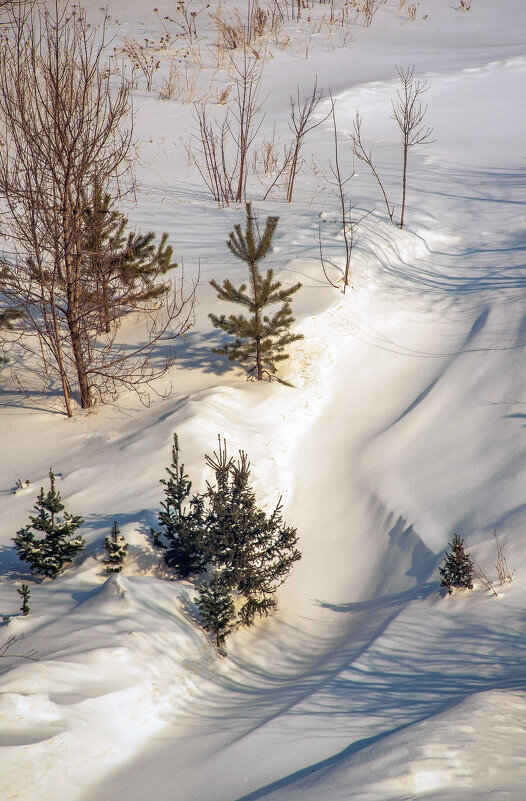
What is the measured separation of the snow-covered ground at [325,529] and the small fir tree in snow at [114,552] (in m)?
0.13

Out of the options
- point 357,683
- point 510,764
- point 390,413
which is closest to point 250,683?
point 357,683

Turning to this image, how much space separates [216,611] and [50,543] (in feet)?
6.03

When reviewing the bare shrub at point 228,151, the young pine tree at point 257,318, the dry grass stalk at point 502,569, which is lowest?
the dry grass stalk at point 502,569

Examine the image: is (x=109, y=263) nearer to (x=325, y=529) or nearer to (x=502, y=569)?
(x=325, y=529)

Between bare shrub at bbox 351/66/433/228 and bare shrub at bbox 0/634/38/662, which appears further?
bare shrub at bbox 351/66/433/228

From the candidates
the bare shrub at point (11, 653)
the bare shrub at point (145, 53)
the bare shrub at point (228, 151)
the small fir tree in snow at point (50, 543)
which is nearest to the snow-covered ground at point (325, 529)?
the bare shrub at point (11, 653)

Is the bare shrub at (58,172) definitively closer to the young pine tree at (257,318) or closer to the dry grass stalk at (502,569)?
the young pine tree at (257,318)

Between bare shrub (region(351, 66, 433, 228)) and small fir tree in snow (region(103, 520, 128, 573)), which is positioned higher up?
bare shrub (region(351, 66, 433, 228))

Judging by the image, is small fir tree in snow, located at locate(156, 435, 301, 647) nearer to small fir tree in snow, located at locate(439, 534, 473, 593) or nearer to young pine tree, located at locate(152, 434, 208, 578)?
young pine tree, located at locate(152, 434, 208, 578)

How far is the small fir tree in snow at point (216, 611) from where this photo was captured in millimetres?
5418

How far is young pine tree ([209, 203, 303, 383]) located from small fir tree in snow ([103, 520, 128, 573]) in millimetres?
3181

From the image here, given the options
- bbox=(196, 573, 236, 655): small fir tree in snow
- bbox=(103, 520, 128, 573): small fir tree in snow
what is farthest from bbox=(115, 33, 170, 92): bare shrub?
bbox=(196, 573, 236, 655): small fir tree in snow

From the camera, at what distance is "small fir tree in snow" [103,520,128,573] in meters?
6.20

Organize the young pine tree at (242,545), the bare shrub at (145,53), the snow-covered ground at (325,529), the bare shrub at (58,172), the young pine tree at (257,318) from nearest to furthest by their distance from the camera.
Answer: the snow-covered ground at (325,529)
the young pine tree at (242,545)
the bare shrub at (58,172)
the young pine tree at (257,318)
the bare shrub at (145,53)
